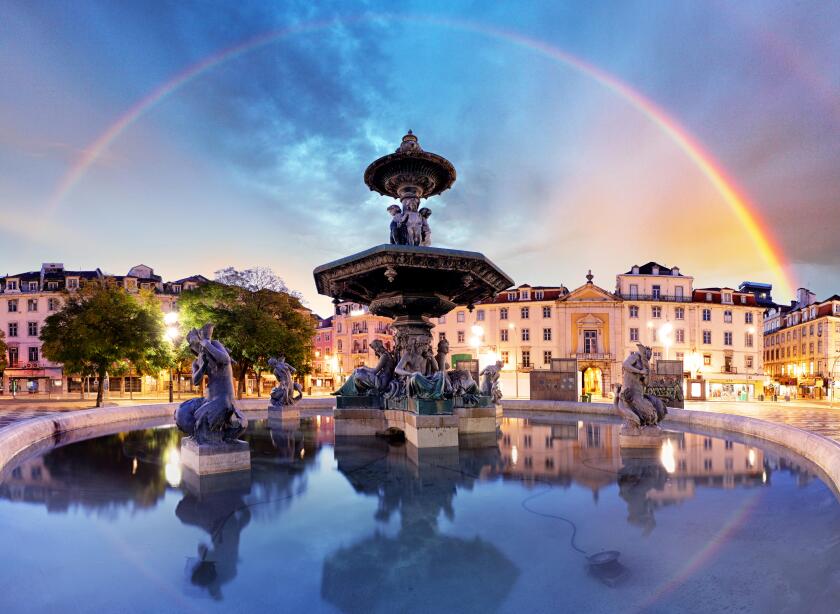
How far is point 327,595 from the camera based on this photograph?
3420 millimetres

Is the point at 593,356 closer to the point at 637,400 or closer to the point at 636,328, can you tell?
the point at 636,328

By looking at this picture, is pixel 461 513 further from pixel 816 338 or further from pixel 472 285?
pixel 816 338

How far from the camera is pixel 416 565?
3.92 meters

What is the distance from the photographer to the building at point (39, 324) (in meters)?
60.6

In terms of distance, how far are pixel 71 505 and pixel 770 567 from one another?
24.2 feet

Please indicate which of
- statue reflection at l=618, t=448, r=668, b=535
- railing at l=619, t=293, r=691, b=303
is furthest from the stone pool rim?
railing at l=619, t=293, r=691, b=303

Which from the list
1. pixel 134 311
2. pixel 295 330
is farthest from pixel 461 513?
pixel 295 330

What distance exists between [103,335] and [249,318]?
9.17 meters

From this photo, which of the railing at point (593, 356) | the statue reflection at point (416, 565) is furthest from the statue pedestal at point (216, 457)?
the railing at point (593, 356)

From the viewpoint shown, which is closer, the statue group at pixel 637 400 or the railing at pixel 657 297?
the statue group at pixel 637 400

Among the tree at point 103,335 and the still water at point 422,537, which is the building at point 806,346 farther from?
the tree at point 103,335

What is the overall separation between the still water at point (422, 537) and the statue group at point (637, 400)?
1.45m

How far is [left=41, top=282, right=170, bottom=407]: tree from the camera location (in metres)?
29.7

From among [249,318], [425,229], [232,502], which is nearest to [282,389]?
[425,229]
